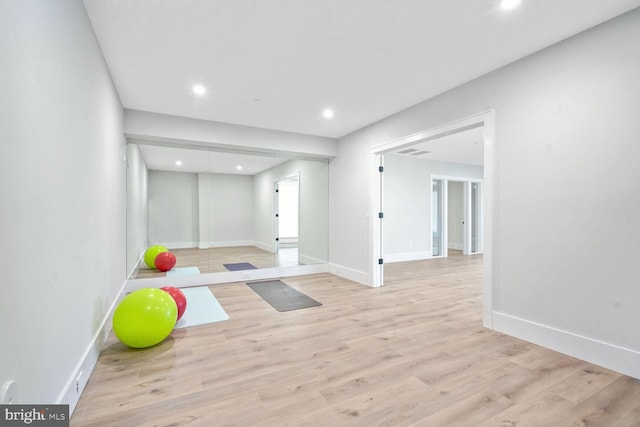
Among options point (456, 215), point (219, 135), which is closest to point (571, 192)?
point (219, 135)

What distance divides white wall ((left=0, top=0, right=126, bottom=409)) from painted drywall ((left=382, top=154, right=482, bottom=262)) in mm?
6133

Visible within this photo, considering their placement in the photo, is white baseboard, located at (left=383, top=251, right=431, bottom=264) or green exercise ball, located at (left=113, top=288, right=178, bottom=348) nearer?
green exercise ball, located at (left=113, top=288, right=178, bottom=348)

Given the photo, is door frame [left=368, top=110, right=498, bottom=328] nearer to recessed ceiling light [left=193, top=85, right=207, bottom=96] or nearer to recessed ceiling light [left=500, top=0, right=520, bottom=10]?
recessed ceiling light [left=500, top=0, right=520, bottom=10]

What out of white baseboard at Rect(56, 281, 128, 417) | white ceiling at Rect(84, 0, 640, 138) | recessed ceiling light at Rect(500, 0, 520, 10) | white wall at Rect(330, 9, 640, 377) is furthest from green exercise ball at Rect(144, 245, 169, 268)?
recessed ceiling light at Rect(500, 0, 520, 10)

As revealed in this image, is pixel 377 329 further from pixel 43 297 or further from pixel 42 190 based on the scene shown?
pixel 42 190

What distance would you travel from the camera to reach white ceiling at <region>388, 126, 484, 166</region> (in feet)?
18.7

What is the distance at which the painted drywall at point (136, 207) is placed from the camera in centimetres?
439

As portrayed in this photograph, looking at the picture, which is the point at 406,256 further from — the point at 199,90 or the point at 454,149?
the point at 199,90

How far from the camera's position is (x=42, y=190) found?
1.47 meters

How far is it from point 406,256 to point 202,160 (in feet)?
17.9

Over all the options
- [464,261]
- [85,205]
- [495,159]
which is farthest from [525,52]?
[464,261]

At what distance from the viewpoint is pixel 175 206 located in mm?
5406

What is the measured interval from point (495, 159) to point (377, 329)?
2.17 metres

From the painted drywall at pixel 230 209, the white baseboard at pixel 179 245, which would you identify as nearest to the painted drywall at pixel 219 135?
the painted drywall at pixel 230 209
